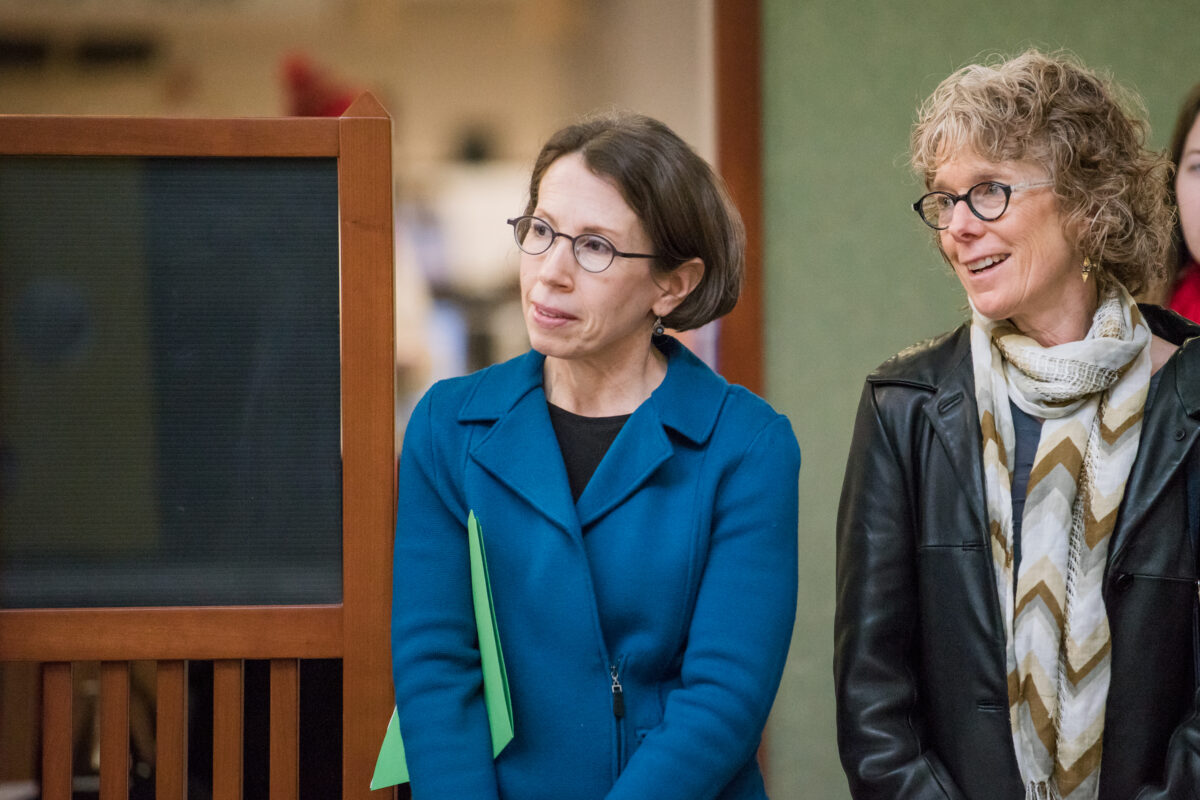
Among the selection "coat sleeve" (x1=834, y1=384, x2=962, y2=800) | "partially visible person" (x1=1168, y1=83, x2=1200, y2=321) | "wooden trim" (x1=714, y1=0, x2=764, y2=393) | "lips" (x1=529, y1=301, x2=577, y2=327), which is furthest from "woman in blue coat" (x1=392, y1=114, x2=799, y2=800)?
"wooden trim" (x1=714, y1=0, x2=764, y2=393)

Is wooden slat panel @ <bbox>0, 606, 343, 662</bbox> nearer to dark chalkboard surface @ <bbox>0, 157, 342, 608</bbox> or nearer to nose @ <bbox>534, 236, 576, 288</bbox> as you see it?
dark chalkboard surface @ <bbox>0, 157, 342, 608</bbox>

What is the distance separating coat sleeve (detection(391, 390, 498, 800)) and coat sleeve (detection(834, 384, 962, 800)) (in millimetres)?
560

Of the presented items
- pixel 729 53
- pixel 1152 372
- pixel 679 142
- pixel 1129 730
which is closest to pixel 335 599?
pixel 679 142

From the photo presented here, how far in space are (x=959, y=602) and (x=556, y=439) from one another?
2.09 feet

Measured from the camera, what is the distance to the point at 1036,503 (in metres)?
1.59

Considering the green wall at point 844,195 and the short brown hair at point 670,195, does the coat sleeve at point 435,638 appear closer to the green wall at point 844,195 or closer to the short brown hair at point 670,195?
the short brown hair at point 670,195

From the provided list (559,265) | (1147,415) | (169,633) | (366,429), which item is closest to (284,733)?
(169,633)

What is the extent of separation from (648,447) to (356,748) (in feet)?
2.08

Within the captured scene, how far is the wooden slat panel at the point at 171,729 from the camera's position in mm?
1649

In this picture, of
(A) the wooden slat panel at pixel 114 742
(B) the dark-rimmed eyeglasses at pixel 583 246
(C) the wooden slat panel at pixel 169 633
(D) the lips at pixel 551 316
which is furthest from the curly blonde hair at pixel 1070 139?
(A) the wooden slat panel at pixel 114 742

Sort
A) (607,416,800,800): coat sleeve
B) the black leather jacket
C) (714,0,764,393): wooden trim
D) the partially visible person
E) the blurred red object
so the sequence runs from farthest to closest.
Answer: the blurred red object < (714,0,764,393): wooden trim < the partially visible person < the black leather jacket < (607,416,800,800): coat sleeve

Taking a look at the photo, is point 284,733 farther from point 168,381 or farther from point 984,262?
point 984,262

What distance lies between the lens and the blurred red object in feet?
9.10

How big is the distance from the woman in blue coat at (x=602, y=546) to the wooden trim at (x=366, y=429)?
3.2 inches
